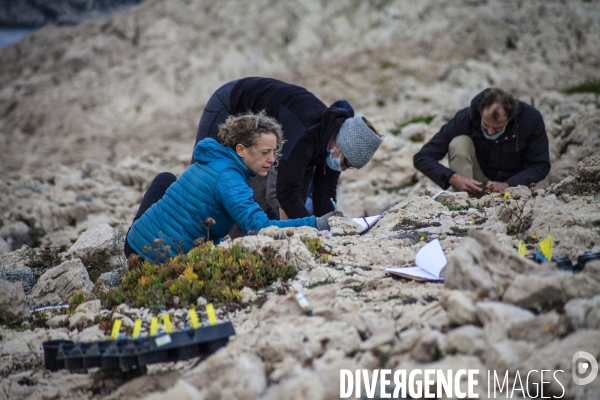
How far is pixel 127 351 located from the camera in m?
3.69

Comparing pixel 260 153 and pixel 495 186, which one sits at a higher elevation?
pixel 260 153

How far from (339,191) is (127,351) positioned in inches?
348

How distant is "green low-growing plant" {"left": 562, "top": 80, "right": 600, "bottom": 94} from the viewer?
14.3 metres

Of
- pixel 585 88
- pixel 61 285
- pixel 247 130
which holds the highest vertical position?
pixel 585 88

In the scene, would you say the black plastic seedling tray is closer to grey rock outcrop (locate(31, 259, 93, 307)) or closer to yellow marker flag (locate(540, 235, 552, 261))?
grey rock outcrop (locate(31, 259, 93, 307))

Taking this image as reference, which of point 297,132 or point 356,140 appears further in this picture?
point 297,132

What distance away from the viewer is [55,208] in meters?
11.8

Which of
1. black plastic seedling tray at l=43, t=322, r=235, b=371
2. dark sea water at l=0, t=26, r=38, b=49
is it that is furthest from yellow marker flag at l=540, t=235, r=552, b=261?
dark sea water at l=0, t=26, r=38, b=49

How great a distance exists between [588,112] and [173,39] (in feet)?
55.4

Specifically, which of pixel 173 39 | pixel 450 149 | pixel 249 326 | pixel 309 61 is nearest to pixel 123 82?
pixel 173 39

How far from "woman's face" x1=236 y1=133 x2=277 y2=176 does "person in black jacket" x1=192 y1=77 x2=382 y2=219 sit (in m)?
0.66

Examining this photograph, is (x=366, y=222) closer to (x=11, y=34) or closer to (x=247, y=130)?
(x=247, y=130)

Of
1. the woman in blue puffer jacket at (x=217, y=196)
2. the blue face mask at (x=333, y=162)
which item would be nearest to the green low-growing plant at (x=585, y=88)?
the blue face mask at (x=333, y=162)

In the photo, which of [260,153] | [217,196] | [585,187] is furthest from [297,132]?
[585,187]
